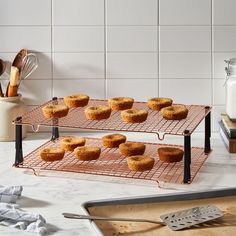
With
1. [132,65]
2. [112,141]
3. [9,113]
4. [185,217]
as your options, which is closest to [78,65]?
[132,65]

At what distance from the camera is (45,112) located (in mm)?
1765

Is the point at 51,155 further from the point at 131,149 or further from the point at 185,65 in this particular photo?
the point at 185,65

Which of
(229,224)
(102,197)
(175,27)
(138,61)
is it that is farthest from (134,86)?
(229,224)

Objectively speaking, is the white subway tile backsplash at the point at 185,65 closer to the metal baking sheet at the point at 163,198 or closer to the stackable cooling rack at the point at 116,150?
the stackable cooling rack at the point at 116,150

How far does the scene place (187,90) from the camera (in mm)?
2066

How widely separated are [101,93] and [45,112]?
0.36m

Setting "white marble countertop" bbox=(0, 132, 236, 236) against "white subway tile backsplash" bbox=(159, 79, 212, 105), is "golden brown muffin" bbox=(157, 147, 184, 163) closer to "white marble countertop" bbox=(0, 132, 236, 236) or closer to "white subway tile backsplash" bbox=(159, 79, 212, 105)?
"white marble countertop" bbox=(0, 132, 236, 236)

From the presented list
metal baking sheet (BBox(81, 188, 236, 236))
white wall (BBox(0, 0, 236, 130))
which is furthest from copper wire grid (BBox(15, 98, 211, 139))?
metal baking sheet (BBox(81, 188, 236, 236))

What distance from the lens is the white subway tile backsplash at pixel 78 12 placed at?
6.64ft

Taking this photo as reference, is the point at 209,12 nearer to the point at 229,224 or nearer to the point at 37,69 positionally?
the point at 37,69

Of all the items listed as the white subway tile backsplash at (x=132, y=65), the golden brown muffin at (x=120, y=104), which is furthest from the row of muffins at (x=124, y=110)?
the white subway tile backsplash at (x=132, y=65)

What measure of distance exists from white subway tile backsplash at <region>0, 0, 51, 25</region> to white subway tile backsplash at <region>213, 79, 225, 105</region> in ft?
1.88

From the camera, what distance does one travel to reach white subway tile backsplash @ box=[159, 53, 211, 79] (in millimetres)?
2043

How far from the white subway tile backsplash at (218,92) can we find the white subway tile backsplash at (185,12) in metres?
0.19
